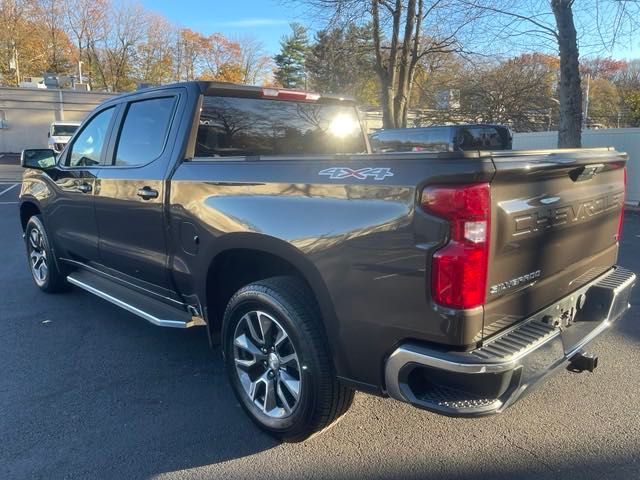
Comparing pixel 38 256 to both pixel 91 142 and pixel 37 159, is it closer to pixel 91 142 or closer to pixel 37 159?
pixel 37 159

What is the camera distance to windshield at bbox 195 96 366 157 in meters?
3.85

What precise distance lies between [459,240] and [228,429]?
1.87 m

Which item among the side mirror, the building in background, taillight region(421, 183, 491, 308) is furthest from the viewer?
the building in background

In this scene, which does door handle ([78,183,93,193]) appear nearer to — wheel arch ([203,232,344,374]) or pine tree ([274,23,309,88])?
wheel arch ([203,232,344,374])

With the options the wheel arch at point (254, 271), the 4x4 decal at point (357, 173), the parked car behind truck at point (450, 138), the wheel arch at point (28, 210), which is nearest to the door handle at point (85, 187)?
the wheel arch at point (28, 210)

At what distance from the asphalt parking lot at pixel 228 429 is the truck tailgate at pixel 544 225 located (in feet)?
2.78

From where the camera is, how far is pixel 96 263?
4770 mm

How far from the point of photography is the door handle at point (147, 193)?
12.2 feet

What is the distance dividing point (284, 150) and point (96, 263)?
1973 mm

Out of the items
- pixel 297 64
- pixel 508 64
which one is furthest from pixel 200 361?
pixel 297 64

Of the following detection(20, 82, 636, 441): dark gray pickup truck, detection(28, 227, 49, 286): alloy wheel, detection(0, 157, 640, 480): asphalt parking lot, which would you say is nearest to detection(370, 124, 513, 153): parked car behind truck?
detection(28, 227, 49, 286): alloy wheel

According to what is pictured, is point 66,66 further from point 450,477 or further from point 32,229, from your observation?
point 450,477

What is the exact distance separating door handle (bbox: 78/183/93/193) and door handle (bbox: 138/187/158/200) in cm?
92

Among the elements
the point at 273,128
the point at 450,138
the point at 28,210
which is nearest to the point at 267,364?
the point at 273,128
